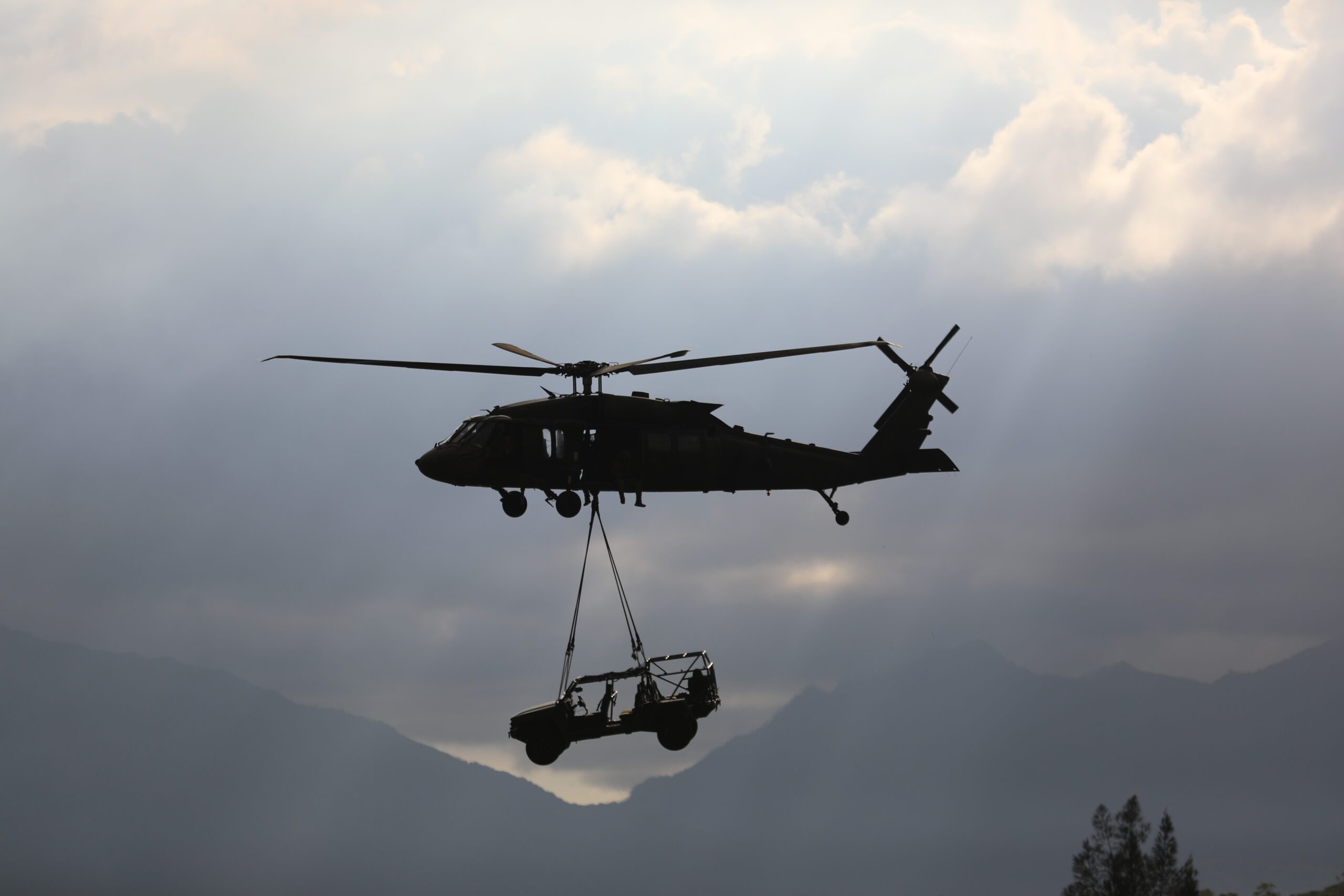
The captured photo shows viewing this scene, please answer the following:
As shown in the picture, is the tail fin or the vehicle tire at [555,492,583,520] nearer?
the vehicle tire at [555,492,583,520]

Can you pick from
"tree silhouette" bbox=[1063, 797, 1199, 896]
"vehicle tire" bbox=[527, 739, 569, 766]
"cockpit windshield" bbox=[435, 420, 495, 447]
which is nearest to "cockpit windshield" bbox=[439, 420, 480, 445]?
"cockpit windshield" bbox=[435, 420, 495, 447]

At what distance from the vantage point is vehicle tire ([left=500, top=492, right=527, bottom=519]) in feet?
132

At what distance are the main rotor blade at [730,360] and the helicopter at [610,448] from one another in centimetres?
4

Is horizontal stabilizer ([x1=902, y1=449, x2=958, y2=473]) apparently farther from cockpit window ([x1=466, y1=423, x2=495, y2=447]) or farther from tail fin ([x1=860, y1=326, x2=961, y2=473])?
cockpit window ([x1=466, y1=423, x2=495, y2=447])

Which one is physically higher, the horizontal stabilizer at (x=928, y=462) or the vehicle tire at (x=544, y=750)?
the horizontal stabilizer at (x=928, y=462)

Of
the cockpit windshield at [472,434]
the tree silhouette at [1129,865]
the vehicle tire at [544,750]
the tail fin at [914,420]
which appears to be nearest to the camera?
the vehicle tire at [544,750]

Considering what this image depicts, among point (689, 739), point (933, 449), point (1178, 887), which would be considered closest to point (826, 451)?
point (933, 449)

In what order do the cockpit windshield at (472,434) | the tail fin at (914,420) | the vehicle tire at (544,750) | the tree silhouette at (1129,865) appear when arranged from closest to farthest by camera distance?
the vehicle tire at (544,750) < the cockpit windshield at (472,434) < the tail fin at (914,420) < the tree silhouette at (1129,865)

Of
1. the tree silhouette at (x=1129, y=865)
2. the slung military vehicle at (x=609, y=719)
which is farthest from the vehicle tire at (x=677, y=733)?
the tree silhouette at (x=1129, y=865)

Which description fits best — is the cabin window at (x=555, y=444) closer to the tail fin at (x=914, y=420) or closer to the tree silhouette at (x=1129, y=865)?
the tail fin at (x=914, y=420)

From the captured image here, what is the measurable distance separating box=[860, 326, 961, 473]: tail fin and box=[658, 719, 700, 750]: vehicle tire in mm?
13478

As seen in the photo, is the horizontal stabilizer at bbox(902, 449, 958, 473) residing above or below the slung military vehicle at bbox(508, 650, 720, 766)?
above

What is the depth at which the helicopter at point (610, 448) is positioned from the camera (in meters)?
39.5

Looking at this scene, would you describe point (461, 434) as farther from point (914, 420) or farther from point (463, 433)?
point (914, 420)
